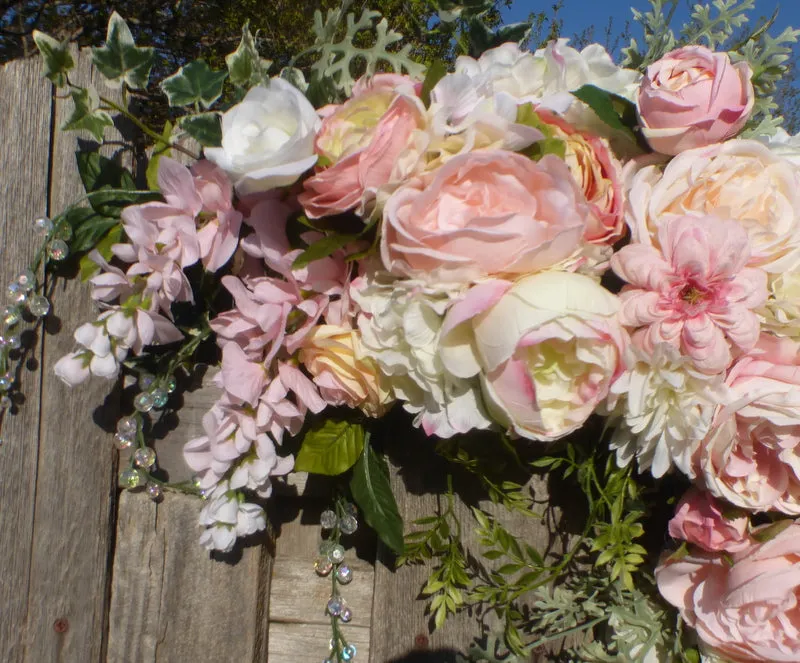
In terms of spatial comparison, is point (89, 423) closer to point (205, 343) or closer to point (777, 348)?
point (205, 343)

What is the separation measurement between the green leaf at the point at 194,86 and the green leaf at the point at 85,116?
102 mm

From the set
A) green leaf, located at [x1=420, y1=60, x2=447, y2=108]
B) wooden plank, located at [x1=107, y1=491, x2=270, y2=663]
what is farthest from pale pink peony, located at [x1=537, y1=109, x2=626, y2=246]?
wooden plank, located at [x1=107, y1=491, x2=270, y2=663]

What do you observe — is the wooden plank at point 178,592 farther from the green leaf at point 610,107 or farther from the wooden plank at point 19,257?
the green leaf at point 610,107

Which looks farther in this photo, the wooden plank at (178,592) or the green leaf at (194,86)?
the wooden plank at (178,592)

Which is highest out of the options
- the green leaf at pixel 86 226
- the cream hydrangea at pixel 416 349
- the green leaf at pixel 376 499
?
the green leaf at pixel 86 226

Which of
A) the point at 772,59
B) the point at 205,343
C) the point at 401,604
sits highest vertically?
the point at 772,59

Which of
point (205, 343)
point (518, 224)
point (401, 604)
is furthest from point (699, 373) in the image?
point (205, 343)

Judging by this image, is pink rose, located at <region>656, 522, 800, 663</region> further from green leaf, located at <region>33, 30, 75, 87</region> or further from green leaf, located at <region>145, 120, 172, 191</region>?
green leaf, located at <region>33, 30, 75, 87</region>

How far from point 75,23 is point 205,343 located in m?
3.64

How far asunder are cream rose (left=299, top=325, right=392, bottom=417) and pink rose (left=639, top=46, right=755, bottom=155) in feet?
1.49

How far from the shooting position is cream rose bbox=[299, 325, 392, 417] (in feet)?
2.70

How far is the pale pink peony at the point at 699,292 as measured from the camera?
0.70 m

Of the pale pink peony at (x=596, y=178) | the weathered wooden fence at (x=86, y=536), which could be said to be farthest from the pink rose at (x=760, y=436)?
the weathered wooden fence at (x=86, y=536)

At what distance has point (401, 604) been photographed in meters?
1.06
